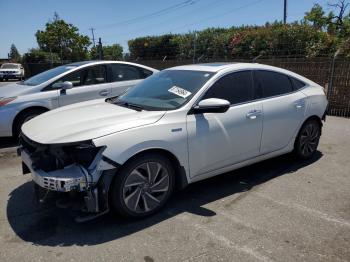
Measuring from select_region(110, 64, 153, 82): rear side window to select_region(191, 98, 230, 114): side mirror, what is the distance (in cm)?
422

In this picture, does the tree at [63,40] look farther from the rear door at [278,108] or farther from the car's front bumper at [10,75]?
the rear door at [278,108]

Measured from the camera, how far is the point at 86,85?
25.2ft

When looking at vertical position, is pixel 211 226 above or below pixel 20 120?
below

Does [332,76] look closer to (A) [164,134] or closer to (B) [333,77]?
(B) [333,77]

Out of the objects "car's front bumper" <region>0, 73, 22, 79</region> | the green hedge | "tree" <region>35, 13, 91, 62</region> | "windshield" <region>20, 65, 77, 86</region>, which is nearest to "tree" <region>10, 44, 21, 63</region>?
"tree" <region>35, 13, 91, 62</region>

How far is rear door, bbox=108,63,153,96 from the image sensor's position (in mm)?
7916

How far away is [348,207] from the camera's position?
416cm

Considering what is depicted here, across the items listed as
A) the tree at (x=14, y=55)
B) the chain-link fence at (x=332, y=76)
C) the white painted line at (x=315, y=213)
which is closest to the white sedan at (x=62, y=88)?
the white painted line at (x=315, y=213)

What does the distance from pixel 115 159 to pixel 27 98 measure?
4.19 meters

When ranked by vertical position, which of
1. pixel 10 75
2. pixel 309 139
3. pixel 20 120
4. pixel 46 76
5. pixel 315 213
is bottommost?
pixel 10 75

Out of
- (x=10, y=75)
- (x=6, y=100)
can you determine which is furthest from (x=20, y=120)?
(x=10, y=75)

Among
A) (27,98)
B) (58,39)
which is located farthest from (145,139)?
(58,39)

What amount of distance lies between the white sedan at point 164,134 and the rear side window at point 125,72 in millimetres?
3058

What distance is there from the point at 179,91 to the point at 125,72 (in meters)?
4.00
